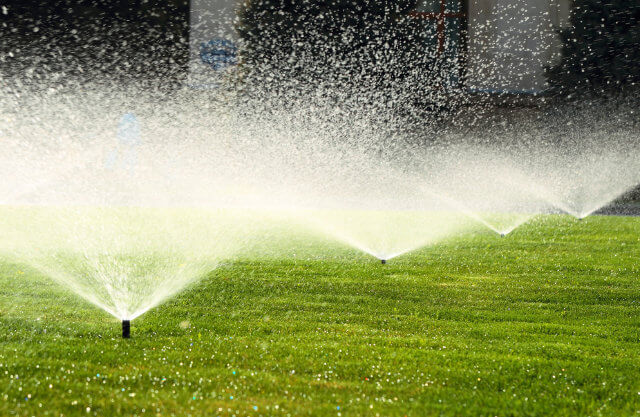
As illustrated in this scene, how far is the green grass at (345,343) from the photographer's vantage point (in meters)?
3.65

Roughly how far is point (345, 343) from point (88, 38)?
18266 millimetres

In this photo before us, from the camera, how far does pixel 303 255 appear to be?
8.86m

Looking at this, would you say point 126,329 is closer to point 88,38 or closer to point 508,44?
point 88,38

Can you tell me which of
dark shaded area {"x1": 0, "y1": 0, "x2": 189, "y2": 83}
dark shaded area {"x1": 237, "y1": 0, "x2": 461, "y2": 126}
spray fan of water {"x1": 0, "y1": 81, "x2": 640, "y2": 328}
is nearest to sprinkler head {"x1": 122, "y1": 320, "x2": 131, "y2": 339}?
spray fan of water {"x1": 0, "y1": 81, "x2": 640, "y2": 328}

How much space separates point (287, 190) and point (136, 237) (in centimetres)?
761

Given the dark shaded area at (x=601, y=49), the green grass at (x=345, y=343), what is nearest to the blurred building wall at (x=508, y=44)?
the dark shaded area at (x=601, y=49)

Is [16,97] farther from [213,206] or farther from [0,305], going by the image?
[0,305]

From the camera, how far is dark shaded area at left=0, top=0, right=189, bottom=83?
64.3ft

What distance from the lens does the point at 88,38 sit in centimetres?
2002

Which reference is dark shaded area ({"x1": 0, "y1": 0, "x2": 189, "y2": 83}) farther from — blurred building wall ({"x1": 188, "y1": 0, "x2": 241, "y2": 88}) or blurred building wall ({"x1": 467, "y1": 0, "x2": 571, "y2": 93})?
blurred building wall ({"x1": 467, "y1": 0, "x2": 571, "y2": 93})

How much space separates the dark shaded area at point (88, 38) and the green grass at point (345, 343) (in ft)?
43.9

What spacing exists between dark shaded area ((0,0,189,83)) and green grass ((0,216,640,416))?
43.9ft

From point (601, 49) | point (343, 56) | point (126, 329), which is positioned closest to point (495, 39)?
point (601, 49)

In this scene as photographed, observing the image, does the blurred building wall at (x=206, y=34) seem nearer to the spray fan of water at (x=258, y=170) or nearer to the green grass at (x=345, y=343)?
the spray fan of water at (x=258, y=170)
